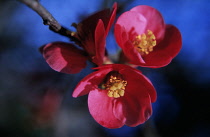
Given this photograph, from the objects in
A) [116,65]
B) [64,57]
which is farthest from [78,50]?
[116,65]

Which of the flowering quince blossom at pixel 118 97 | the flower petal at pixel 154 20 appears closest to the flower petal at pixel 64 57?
the flowering quince blossom at pixel 118 97

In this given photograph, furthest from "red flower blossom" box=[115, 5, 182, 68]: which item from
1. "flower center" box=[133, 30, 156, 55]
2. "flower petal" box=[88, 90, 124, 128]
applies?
"flower petal" box=[88, 90, 124, 128]

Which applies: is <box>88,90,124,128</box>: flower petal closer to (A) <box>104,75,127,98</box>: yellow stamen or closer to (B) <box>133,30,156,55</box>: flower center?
(A) <box>104,75,127,98</box>: yellow stamen

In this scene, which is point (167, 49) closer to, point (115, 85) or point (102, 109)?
point (115, 85)

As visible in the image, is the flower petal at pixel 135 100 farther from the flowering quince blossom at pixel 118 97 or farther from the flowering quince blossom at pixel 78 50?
the flowering quince blossom at pixel 78 50

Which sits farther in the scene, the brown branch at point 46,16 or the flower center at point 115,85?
the flower center at point 115,85

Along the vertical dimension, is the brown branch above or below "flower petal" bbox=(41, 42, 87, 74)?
above

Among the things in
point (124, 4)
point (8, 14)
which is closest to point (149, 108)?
point (124, 4)
